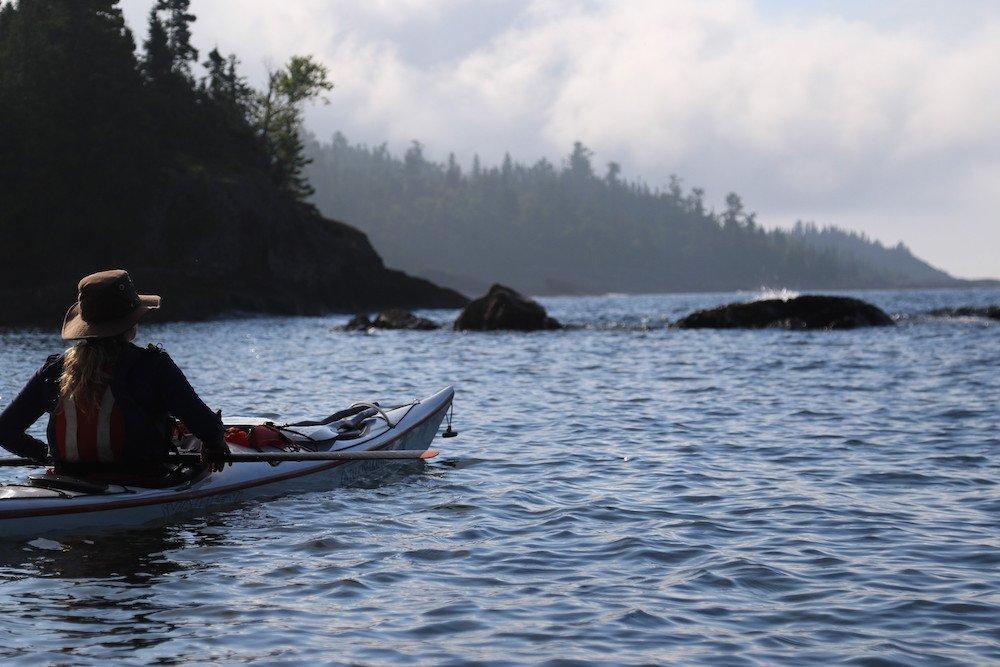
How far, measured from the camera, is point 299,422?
10656mm

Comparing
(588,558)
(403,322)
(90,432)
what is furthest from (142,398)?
(403,322)

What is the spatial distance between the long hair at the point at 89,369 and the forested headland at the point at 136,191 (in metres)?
41.7

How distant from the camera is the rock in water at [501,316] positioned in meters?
41.3

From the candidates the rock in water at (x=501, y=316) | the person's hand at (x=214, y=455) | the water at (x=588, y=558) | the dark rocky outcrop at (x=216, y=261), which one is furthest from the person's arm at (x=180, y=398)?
the dark rocky outcrop at (x=216, y=261)

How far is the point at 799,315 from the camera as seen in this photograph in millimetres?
40219

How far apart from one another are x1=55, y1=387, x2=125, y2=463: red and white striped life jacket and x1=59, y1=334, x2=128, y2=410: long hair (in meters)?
0.06

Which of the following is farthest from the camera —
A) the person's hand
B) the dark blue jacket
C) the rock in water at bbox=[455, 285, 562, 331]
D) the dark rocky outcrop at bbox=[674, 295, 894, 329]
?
the rock in water at bbox=[455, 285, 562, 331]

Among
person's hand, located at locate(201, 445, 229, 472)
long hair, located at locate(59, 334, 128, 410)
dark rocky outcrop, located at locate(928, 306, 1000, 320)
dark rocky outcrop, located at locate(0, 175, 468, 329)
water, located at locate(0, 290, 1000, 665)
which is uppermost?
dark rocky outcrop, located at locate(0, 175, 468, 329)

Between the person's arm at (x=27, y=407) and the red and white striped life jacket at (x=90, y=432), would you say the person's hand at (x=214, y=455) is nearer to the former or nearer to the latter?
the red and white striped life jacket at (x=90, y=432)

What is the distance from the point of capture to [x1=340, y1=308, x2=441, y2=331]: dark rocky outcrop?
4266 centimetres

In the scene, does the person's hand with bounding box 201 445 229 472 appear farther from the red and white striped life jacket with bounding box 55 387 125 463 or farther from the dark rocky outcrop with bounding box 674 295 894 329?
the dark rocky outcrop with bounding box 674 295 894 329

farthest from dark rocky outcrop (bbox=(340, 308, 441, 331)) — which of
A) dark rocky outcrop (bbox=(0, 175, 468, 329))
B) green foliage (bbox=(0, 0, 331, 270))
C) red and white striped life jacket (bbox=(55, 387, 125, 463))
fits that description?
red and white striped life jacket (bbox=(55, 387, 125, 463))

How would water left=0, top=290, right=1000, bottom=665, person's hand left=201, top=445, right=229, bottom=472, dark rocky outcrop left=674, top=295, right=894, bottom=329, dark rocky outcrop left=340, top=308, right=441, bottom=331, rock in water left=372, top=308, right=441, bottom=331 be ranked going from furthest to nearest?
rock in water left=372, top=308, right=441, bottom=331, dark rocky outcrop left=340, top=308, right=441, bottom=331, dark rocky outcrop left=674, top=295, right=894, bottom=329, person's hand left=201, top=445, right=229, bottom=472, water left=0, top=290, right=1000, bottom=665

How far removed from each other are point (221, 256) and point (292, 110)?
23476mm
